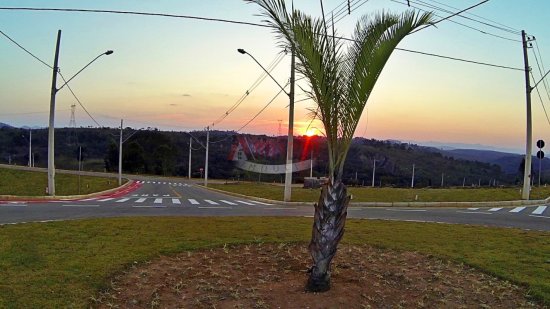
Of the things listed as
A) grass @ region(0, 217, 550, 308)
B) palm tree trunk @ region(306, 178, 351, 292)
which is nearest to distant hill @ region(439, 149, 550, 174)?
grass @ region(0, 217, 550, 308)

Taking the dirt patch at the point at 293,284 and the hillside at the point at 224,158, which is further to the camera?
the hillside at the point at 224,158

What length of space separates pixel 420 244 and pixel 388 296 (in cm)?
374

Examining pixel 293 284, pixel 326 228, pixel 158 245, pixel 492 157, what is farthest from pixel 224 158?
pixel 492 157

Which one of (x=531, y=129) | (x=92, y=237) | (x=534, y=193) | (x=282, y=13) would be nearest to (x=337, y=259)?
(x=282, y=13)

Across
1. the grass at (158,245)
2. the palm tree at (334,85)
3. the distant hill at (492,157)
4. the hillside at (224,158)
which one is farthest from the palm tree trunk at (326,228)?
the distant hill at (492,157)

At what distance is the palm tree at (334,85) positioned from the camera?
5.69m

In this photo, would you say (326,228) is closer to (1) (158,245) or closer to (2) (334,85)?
(2) (334,85)

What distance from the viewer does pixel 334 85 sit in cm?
583

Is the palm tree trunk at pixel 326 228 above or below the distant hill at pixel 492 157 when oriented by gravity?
below

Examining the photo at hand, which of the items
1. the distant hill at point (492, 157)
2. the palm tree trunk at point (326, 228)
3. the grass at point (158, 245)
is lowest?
the grass at point (158, 245)

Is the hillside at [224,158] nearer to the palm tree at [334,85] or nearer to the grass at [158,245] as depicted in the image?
the grass at [158,245]

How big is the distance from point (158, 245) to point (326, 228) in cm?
394

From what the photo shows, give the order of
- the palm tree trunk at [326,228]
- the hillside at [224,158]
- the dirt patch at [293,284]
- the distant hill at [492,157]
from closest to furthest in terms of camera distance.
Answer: the dirt patch at [293,284]
the palm tree trunk at [326,228]
the hillside at [224,158]
the distant hill at [492,157]

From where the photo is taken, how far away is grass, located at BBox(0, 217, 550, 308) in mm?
5863
